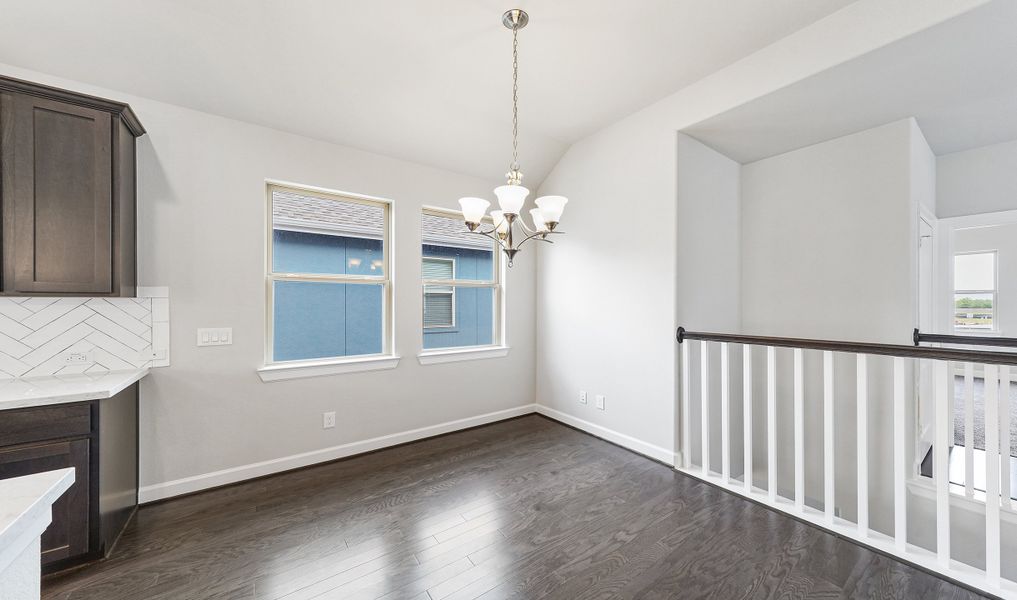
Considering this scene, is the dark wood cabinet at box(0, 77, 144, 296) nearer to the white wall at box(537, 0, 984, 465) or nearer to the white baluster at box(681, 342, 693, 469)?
the white wall at box(537, 0, 984, 465)

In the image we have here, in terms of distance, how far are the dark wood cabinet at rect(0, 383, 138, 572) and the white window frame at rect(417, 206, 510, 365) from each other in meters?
2.08

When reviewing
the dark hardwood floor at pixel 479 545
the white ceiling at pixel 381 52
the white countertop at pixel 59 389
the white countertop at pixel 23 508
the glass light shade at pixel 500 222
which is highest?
the white ceiling at pixel 381 52

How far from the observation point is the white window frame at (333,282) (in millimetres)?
3008

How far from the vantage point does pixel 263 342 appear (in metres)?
2.92

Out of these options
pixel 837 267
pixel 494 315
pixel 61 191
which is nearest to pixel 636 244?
pixel 837 267

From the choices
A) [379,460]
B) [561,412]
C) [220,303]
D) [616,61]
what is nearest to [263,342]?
[220,303]

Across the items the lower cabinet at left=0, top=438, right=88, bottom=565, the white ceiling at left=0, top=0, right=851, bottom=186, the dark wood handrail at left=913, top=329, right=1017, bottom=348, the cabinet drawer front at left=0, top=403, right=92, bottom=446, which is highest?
the white ceiling at left=0, top=0, right=851, bottom=186

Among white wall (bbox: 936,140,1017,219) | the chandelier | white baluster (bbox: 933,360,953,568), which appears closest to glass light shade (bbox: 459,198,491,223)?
the chandelier

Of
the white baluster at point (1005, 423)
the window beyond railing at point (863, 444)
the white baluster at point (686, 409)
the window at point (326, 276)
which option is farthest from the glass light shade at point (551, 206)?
the white baluster at point (1005, 423)

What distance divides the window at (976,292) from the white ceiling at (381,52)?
583 centimetres

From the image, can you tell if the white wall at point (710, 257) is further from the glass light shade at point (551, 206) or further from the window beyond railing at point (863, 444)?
the glass light shade at point (551, 206)

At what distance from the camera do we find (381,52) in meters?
2.58

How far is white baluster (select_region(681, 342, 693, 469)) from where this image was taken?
2.98 m

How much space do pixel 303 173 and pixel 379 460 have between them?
241 centimetres
